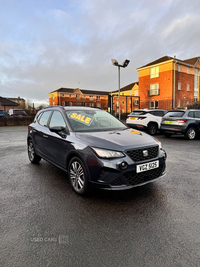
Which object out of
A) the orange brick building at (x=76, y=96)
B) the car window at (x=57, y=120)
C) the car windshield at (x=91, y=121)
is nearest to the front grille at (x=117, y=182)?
the car windshield at (x=91, y=121)

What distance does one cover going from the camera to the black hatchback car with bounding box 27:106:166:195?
9.59ft

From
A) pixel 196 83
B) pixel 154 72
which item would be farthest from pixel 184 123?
pixel 196 83

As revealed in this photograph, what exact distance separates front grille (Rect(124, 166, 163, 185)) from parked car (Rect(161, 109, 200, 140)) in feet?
23.3

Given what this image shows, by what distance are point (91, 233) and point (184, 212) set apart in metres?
1.45

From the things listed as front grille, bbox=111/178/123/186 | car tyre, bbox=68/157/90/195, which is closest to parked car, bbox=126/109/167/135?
car tyre, bbox=68/157/90/195

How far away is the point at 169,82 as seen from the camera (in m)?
33.3

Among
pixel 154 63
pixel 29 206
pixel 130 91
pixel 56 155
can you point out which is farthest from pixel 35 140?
pixel 130 91

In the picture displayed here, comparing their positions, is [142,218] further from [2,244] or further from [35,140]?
[35,140]

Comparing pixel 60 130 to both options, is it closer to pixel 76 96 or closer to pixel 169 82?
pixel 169 82

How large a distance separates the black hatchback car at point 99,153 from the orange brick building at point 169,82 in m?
30.1

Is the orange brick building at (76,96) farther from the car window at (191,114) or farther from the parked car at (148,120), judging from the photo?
the car window at (191,114)

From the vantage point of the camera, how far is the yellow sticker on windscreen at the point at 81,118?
4.05 meters

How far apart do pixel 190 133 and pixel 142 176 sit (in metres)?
7.97

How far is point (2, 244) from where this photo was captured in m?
2.14
